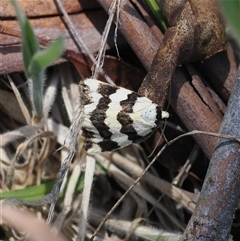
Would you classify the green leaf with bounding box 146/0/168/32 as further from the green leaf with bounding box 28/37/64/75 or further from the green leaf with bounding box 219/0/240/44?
the green leaf with bounding box 219/0/240/44

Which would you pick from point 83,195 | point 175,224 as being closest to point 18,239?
point 83,195

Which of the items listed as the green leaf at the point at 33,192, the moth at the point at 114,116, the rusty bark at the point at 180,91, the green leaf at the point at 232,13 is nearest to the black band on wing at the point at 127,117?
the moth at the point at 114,116

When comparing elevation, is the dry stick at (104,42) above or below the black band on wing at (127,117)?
above

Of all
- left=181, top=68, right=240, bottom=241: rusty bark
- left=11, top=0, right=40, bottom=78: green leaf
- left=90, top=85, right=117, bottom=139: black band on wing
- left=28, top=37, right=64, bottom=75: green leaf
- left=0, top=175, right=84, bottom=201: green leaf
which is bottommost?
left=181, top=68, right=240, bottom=241: rusty bark

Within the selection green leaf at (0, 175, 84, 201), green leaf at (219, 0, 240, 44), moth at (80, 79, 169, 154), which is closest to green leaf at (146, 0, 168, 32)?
moth at (80, 79, 169, 154)

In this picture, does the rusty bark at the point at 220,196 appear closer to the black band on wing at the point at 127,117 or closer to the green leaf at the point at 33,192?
the black band on wing at the point at 127,117

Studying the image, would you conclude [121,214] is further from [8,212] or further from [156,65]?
[8,212]

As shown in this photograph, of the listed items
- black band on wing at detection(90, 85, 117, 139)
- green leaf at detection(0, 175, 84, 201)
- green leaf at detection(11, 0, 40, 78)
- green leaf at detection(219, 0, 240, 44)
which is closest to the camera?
green leaf at detection(219, 0, 240, 44)
